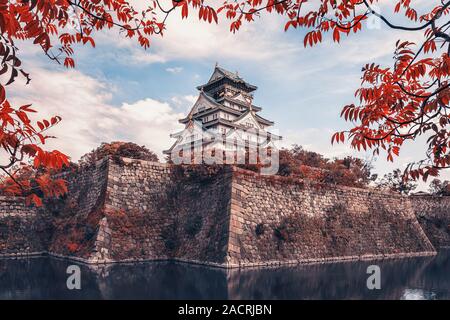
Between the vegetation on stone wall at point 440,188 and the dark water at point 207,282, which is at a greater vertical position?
the vegetation on stone wall at point 440,188

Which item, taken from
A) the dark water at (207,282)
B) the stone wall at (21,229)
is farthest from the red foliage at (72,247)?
the stone wall at (21,229)

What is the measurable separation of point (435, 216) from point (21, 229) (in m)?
33.7

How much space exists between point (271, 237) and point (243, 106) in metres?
29.8

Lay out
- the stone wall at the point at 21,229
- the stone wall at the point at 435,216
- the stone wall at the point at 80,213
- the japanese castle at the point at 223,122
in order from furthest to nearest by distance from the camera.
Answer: the japanese castle at the point at 223,122 < the stone wall at the point at 435,216 < the stone wall at the point at 21,229 < the stone wall at the point at 80,213

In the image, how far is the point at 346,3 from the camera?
4.40 metres

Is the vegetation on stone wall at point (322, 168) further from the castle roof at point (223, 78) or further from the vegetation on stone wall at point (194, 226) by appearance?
the castle roof at point (223, 78)

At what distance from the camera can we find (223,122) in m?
38.6

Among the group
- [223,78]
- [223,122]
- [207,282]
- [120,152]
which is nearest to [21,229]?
[120,152]

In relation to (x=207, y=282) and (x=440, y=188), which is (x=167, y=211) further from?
(x=440, y=188)

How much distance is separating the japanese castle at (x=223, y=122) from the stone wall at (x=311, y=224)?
16428 millimetres

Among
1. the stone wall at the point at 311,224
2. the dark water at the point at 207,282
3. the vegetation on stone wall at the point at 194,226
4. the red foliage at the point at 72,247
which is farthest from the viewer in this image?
the vegetation on stone wall at the point at 194,226

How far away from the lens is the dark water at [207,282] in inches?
384

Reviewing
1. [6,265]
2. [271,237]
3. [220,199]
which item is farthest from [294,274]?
[6,265]

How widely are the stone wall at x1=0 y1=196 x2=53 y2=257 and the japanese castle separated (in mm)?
18609
